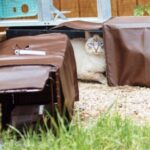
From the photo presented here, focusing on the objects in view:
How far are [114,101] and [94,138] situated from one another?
1830 mm

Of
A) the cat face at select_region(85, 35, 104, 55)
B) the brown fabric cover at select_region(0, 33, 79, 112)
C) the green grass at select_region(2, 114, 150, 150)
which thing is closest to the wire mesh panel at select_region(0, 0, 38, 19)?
the cat face at select_region(85, 35, 104, 55)

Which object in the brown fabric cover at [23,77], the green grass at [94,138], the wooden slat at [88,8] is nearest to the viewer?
the green grass at [94,138]

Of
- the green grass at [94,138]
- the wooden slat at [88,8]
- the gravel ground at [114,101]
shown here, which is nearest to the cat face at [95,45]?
the gravel ground at [114,101]

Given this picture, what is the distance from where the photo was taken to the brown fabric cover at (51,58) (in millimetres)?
3869

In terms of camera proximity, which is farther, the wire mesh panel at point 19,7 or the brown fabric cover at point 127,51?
the wire mesh panel at point 19,7

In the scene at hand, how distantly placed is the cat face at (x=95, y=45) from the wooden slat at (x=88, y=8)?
66 centimetres

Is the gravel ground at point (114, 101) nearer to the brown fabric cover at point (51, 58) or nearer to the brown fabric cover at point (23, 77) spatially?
the brown fabric cover at point (51, 58)

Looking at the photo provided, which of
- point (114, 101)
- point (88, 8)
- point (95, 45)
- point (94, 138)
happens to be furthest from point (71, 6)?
point (94, 138)

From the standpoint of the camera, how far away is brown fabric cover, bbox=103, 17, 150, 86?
5654 mm

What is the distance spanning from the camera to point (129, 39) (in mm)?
5703

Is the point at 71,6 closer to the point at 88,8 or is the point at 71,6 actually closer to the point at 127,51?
the point at 88,8

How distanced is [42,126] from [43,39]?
110 centimetres

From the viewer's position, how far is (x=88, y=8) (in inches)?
259

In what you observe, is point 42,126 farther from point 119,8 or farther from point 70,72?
point 119,8
